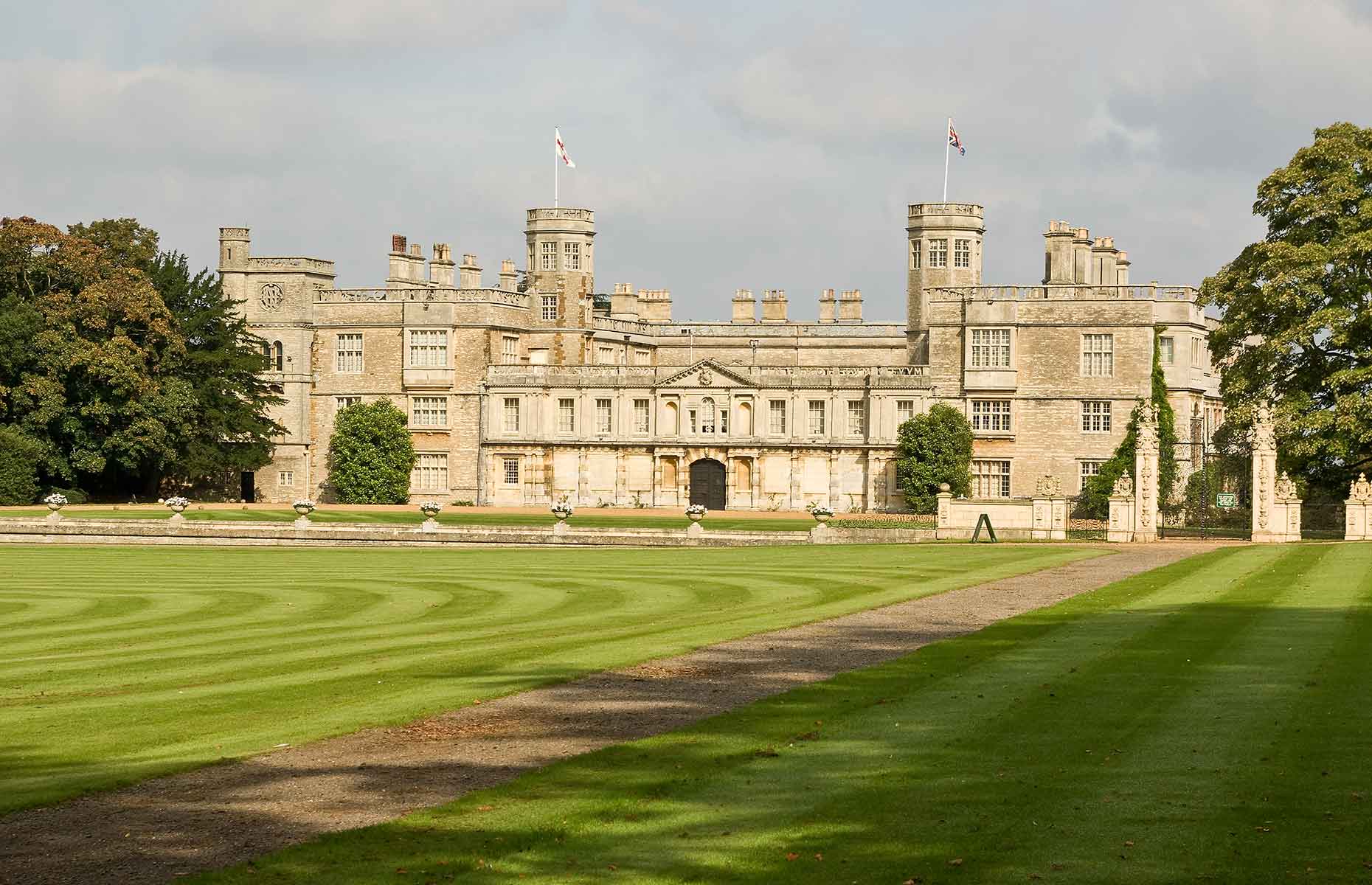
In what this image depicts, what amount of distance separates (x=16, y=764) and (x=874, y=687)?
7434mm

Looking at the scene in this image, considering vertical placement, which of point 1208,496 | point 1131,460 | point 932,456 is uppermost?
point 932,456

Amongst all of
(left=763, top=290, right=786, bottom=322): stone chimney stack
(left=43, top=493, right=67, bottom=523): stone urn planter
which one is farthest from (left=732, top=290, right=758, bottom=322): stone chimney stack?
(left=43, top=493, right=67, bottom=523): stone urn planter

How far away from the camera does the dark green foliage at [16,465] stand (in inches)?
2655

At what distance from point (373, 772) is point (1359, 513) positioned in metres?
40.3

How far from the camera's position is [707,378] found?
7831 centimetres

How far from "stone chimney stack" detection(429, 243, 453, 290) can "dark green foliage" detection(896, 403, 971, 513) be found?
79.8 feet

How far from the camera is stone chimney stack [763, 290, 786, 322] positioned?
91.8 metres

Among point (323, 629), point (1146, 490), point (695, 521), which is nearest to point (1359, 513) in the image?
point (1146, 490)


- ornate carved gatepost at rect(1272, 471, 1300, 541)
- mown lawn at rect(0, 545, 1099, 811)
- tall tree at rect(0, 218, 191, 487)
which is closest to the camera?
mown lawn at rect(0, 545, 1099, 811)

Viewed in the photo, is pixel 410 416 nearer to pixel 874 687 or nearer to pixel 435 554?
pixel 435 554

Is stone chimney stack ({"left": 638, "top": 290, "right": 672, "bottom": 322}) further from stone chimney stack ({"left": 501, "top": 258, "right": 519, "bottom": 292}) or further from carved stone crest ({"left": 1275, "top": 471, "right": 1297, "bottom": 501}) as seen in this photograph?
carved stone crest ({"left": 1275, "top": 471, "right": 1297, "bottom": 501})

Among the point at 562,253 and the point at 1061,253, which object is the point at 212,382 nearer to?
the point at 562,253

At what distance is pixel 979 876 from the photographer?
9.95 m

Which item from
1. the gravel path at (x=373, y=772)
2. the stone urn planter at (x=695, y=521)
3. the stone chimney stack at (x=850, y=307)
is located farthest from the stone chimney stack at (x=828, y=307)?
the gravel path at (x=373, y=772)
